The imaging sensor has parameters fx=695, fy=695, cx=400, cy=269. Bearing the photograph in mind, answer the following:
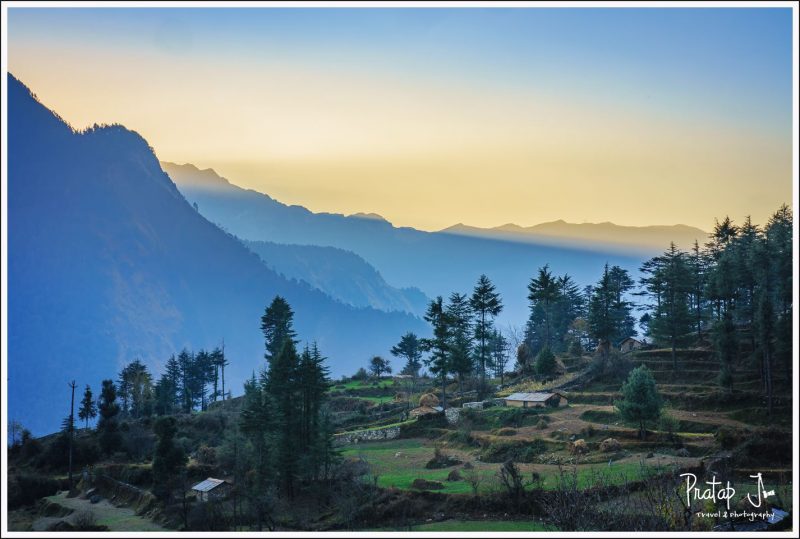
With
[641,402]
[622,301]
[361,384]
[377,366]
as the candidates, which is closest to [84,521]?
[641,402]

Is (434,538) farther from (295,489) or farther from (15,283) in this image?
(15,283)

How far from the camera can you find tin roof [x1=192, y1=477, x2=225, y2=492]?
125 ft

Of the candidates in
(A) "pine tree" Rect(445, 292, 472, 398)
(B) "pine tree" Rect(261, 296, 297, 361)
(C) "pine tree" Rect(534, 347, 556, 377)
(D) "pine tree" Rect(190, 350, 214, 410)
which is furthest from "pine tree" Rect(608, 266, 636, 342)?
(D) "pine tree" Rect(190, 350, 214, 410)

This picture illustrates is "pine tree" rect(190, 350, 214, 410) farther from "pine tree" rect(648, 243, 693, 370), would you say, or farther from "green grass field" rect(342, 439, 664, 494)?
"pine tree" rect(648, 243, 693, 370)

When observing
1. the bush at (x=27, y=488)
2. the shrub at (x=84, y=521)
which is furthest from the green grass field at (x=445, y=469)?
the bush at (x=27, y=488)

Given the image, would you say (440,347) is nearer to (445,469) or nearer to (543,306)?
(445,469)

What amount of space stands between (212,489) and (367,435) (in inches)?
615

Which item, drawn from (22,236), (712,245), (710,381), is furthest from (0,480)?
(22,236)

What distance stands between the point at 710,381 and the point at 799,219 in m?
31.0

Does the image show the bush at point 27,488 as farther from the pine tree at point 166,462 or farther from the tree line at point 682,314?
the tree line at point 682,314

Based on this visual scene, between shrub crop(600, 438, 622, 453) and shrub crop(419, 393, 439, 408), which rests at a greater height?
shrub crop(419, 393, 439, 408)

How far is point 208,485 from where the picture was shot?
38406mm

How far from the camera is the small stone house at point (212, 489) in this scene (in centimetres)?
3756

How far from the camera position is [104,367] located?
7028 inches
